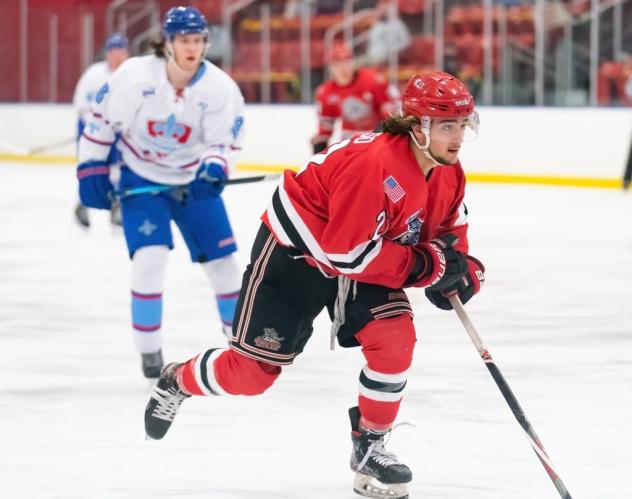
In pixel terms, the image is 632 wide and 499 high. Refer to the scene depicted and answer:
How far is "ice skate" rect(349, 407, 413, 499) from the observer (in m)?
2.63

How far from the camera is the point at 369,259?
8.16ft

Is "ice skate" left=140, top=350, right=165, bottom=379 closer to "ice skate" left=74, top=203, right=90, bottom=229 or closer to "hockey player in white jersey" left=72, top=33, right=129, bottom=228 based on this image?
"ice skate" left=74, top=203, right=90, bottom=229

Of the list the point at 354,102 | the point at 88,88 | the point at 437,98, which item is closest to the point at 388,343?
the point at 437,98

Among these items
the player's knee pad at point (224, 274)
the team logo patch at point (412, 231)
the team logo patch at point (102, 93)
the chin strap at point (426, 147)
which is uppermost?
the chin strap at point (426, 147)

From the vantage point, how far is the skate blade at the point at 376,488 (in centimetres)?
264

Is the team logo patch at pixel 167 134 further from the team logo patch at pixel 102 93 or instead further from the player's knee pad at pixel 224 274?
the player's knee pad at pixel 224 274

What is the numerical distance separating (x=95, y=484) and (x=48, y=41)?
10387 mm

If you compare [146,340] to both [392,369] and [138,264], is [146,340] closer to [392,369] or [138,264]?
[138,264]

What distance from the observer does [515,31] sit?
10250 mm

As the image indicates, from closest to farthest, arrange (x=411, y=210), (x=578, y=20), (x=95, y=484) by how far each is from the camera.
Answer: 1. (x=411, y=210)
2. (x=95, y=484)
3. (x=578, y=20)

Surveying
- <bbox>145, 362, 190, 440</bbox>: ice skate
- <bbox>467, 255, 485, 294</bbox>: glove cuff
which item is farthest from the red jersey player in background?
<bbox>467, 255, 485, 294</bbox>: glove cuff

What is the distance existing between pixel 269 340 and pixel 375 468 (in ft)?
1.07

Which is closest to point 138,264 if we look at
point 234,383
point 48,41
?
point 234,383

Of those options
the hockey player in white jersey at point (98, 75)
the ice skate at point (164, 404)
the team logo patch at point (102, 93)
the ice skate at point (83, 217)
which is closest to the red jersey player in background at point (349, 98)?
the hockey player in white jersey at point (98, 75)
